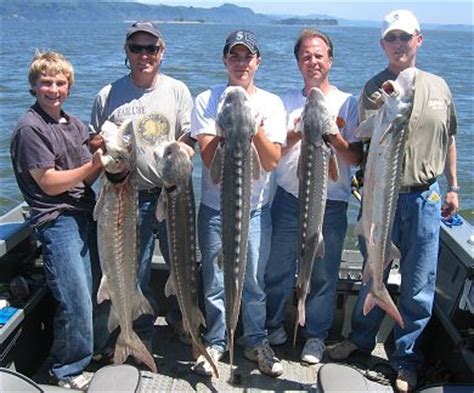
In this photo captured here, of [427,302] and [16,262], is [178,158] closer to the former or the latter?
[16,262]

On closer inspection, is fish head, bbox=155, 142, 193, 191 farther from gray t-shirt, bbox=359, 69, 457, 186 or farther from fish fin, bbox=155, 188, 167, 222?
gray t-shirt, bbox=359, 69, 457, 186

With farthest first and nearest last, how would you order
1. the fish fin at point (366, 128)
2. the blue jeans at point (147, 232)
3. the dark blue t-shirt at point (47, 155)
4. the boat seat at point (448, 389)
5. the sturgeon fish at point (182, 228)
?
1. the blue jeans at point (147, 232)
2. the fish fin at point (366, 128)
3. the sturgeon fish at point (182, 228)
4. the dark blue t-shirt at point (47, 155)
5. the boat seat at point (448, 389)

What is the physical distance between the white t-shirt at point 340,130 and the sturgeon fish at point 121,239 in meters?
1.08

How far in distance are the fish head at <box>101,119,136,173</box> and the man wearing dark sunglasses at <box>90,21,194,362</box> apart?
0.37m

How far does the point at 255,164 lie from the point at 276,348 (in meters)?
1.75

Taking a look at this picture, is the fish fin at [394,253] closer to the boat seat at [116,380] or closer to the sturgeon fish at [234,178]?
the sturgeon fish at [234,178]

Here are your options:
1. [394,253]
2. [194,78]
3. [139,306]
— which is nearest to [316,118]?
[394,253]

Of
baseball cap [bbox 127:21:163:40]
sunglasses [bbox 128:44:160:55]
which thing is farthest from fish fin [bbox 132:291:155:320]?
baseball cap [bbox 127:21:163:40]

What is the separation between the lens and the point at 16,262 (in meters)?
4.73

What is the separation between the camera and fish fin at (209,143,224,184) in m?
3.87

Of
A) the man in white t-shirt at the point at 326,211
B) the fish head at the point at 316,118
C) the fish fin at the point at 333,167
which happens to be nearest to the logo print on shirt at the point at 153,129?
the man in white t-shirt at the point at 326,211

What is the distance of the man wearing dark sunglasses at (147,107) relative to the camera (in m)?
4.23

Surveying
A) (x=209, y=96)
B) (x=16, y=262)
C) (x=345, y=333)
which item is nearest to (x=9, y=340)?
(x=16, y=262)

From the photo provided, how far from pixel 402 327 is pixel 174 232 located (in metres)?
1.70
